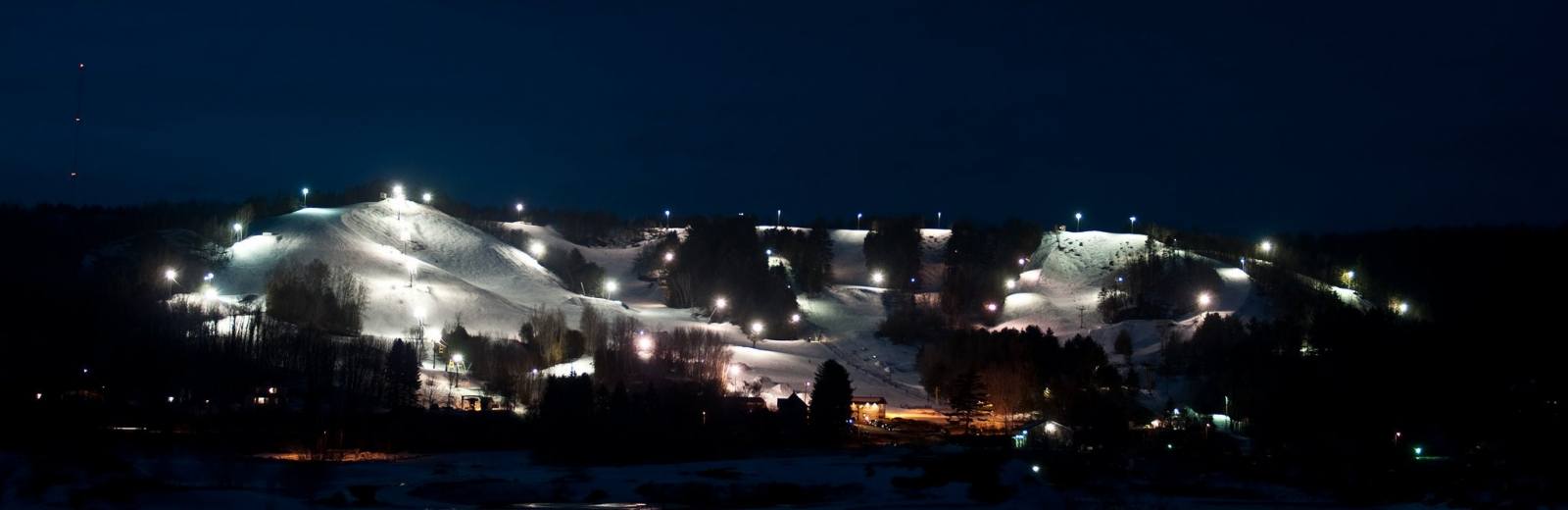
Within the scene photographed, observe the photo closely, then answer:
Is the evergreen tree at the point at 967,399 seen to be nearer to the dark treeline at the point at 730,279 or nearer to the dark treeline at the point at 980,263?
the dark treeline at the point at 730,279

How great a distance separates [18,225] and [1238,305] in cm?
8588

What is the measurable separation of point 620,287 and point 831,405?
59023 millimetres

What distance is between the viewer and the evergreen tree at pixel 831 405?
53.4 metres

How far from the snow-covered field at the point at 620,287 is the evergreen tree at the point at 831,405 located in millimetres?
10796

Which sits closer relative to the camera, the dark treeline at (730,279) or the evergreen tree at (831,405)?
the evergreen tree at (831,405)

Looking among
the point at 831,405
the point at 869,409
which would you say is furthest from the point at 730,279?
the point at 831,405

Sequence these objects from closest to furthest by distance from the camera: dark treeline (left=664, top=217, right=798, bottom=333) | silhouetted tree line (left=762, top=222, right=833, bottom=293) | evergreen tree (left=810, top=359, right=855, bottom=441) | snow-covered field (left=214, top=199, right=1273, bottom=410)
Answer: evergreen tree (left=810, top=359, right=855, bottom=441)
snow-covered field (left=214, top=199, right=1273, bottom=410)
dark treeline (left=664, top=217, right=798, bottom=333)
silhouetted tree line (left=762, top=222, right=833, bottom=293)

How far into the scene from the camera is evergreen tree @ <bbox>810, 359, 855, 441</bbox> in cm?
5344

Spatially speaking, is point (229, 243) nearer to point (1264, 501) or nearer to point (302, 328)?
point (302, 328)

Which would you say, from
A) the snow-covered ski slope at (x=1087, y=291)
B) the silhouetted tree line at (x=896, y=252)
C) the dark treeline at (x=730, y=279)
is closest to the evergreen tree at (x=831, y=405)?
the snow-covered ski slope at (x=1087, y=291)

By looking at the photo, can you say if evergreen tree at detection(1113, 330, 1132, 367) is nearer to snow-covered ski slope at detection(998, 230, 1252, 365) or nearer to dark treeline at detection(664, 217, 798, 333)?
snow-covered ski slope at detection(998, 230, 1252, 365)

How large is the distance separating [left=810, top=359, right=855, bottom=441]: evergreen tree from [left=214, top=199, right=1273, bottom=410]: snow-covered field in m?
10.8

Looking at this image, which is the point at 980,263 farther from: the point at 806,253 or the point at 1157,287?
the point at 1157,287

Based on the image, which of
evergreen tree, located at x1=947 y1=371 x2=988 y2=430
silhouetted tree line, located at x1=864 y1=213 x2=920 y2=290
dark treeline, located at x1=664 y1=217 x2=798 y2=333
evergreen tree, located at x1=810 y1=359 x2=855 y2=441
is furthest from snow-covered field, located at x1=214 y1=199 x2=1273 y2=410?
evergreen tree, located at x1=810 y1=359 x2=855 y2=441
